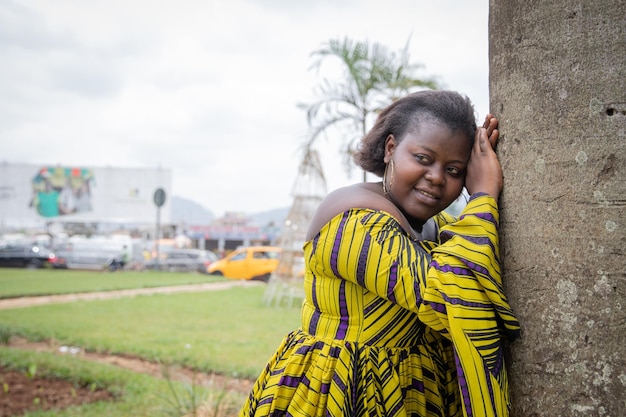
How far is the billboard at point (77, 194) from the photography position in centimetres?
6153

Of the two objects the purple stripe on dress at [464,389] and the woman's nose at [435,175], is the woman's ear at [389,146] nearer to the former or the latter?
the woman's nose at [435,175]

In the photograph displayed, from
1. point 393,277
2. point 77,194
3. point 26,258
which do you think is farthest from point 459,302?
point 77,194

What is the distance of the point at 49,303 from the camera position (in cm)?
1268

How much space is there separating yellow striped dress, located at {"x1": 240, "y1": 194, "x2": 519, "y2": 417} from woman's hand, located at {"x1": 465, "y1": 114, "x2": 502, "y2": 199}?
0.18 ft

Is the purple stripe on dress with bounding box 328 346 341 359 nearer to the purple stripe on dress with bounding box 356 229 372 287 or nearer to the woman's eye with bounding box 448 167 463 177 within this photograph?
the purple stripe on dress with bounding box 356 229 372 287

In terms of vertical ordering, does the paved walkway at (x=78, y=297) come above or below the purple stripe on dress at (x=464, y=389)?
below

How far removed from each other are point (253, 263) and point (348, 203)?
19631mm

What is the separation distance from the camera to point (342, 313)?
1.67 metres

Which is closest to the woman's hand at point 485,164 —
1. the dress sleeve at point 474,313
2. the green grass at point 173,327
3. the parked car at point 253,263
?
the dress sleeve at point 474,313

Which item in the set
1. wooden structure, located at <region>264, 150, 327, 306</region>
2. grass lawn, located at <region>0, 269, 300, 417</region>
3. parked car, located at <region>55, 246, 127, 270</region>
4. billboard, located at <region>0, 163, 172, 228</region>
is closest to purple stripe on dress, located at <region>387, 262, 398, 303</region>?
grass lawn, located at <region>0, 269, 300, 417</region>

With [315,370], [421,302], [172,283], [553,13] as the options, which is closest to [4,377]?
[315,370]

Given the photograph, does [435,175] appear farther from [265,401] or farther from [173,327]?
[173,327]

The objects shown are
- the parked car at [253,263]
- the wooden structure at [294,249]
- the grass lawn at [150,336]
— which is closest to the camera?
the grass lawn at [150,336]

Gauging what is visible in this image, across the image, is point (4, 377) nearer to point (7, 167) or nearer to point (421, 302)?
point (421, 302)
